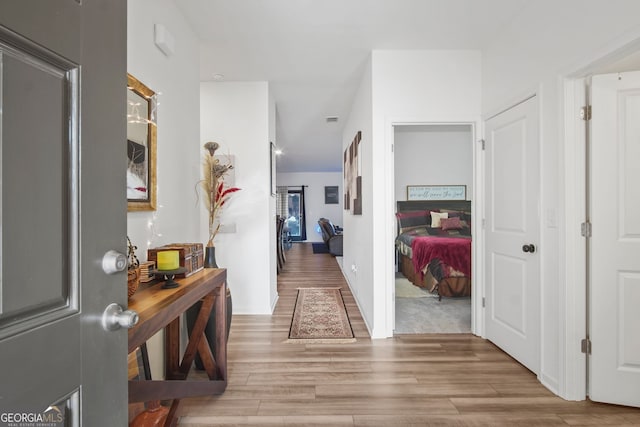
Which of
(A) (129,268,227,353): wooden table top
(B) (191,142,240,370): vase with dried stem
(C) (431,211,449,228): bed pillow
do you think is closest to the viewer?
(A) (129,268,227,353): wooden table top

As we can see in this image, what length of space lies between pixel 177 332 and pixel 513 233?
2.65m

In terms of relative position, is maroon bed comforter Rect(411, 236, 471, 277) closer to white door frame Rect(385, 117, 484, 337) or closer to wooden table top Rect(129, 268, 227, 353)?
white door frame Rect(385, 117, 484, 337)

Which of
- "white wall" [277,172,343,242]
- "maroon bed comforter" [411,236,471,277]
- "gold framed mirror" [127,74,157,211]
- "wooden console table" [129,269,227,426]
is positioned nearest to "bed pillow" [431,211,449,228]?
"maroon bed comforter" [411,236,471,277]

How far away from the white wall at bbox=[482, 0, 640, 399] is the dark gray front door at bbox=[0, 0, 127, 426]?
7.86 feet

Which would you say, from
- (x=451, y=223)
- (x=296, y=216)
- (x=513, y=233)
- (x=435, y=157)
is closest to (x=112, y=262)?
Answer: (x=513, y=233)

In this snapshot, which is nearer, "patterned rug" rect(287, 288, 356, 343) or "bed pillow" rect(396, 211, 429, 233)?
"patterned rug" rect(287, 288, 356, 343)

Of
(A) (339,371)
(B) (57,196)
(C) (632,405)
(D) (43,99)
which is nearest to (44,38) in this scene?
(D) (43,99)

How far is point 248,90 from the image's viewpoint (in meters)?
3.59

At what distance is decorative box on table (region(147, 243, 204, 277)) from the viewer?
1755mm

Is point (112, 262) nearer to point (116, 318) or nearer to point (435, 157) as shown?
point (116, 318)

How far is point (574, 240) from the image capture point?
1.97 meters

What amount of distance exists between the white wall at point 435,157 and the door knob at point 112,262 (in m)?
5.76

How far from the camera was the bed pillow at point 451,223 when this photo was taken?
18.2 ft

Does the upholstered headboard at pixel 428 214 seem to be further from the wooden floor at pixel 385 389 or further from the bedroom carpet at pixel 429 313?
the wooden floor at pixel 385 389
